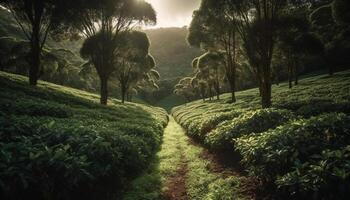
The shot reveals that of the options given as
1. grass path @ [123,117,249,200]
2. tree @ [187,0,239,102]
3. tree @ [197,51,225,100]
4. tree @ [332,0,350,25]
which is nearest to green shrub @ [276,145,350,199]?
grass path @ [123,117,249,200]

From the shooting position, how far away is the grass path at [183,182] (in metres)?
8.80

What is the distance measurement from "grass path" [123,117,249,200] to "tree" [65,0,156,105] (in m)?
19.8

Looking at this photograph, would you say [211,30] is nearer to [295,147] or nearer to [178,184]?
[178,184]

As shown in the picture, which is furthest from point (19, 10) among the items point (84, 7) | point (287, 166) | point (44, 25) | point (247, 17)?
point (287, 166)

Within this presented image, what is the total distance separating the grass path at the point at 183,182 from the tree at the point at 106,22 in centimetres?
1977

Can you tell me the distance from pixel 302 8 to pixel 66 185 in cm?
2412

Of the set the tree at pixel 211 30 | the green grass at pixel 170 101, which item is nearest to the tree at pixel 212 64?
the tree at pixel 211 30

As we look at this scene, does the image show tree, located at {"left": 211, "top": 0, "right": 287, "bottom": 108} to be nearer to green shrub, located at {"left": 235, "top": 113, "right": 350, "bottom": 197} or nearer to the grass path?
the grass path

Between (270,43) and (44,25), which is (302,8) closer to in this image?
(270,43)

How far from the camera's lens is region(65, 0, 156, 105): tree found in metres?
28.5

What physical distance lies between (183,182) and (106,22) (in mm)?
24159

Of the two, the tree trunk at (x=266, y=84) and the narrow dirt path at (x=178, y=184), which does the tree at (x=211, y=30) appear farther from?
the narrow dirt path at (x=178, y=184)

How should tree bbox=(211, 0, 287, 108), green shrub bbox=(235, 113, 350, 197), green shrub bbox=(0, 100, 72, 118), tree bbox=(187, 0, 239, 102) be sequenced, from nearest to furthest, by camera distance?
1. green shrub bbox=(235, 113, 350, 197)
2. green shrub bbox=(0, 100, 72, 118)
3. tree bbox=(211, 0, 287, 108)
4. tree bbox=(187, 0, 239, 102)

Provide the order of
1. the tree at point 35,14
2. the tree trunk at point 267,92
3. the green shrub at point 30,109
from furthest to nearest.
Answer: the tree at point 35,14 → the tree trunk at point 267,92 → the green shrub at point 30,109
